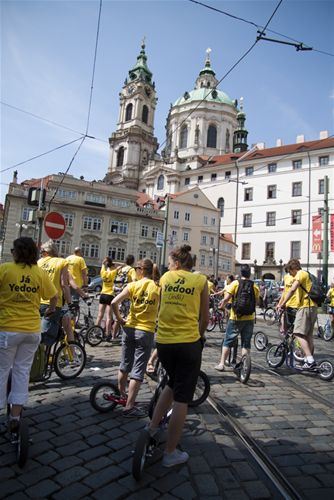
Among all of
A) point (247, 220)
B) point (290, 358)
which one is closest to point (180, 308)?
point (290, 358)

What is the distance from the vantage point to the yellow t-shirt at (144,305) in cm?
458

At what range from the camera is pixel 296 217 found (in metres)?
55.6

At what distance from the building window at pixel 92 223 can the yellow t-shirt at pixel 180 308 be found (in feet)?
146

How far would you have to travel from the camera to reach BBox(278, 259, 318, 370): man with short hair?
22.6 ft

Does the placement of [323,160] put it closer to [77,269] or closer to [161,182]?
[161,182]

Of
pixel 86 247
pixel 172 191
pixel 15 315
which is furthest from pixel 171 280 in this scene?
pixel 172 191

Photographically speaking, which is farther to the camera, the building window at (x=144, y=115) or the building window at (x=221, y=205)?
the building window at (x=144, y=115)

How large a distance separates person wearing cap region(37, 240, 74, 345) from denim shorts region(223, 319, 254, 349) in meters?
2.85

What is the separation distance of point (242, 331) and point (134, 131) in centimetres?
7419

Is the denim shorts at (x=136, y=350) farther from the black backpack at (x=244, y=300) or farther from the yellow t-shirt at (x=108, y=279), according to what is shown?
the yellow t-shirt at (x=108, y=279)

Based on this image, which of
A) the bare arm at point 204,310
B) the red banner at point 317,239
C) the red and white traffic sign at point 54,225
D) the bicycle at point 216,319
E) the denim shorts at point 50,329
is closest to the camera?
the bare arm at point 204,310

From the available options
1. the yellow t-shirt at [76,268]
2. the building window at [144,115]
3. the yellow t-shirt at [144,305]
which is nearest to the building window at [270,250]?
the building window at [144,115]

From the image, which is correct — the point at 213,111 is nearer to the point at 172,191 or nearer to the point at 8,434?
the point at 172,191

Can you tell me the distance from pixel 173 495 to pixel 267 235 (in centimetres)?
5766
